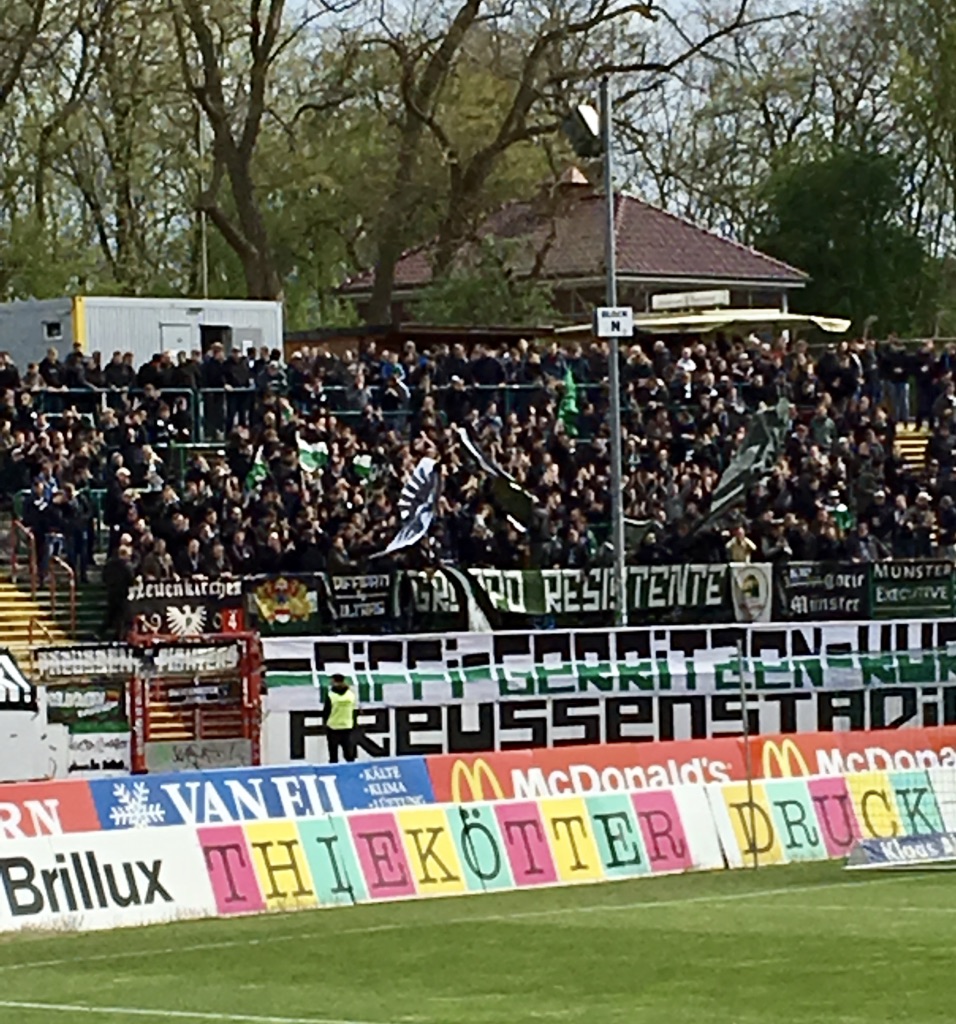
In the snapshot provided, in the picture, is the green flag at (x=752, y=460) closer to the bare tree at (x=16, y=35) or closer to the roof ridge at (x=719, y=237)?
the bare tree at (x=16, y=35)

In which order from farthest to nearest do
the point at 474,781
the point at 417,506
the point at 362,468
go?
the point at 362,468 < the point at 417,506 < the point at 474,781

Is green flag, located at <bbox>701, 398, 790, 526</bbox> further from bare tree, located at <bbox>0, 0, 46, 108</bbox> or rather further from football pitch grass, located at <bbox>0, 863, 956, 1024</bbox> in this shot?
bare tree, located at <bbox>0, 0, 46, 108</bbox>

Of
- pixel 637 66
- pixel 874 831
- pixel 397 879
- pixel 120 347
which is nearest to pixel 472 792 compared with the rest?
pixel 397 879

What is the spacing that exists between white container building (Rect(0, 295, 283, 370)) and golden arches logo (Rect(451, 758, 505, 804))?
73.3 ft

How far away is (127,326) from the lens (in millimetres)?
46219

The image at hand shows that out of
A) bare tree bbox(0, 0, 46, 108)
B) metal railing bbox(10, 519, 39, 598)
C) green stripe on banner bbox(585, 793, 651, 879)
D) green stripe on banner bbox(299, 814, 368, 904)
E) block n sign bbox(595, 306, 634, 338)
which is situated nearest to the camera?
green stripe on banner bbox(299, 814, 368, 904)

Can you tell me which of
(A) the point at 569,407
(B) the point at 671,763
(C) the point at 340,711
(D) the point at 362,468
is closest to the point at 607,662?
(C) the point at 340,711

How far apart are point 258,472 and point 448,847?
17.3 meters

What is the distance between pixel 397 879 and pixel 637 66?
1521 inches

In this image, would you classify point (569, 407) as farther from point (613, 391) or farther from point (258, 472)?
point (613, 391)

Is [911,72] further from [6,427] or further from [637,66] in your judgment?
[6,427]

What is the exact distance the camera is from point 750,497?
4059 centimetres

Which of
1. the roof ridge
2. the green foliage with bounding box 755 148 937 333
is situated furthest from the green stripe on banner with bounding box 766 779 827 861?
the green foliage with bounding box 755 148 937 333

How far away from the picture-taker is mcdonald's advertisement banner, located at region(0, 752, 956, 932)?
20484mm
